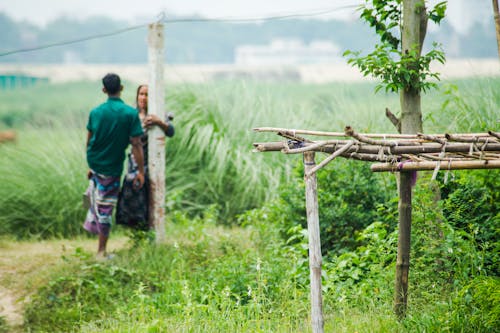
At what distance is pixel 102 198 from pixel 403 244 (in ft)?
10.2

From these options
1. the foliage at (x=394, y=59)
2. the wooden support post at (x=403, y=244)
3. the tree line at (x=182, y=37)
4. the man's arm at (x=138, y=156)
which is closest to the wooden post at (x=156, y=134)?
the man's arm at (x=138, y=156)

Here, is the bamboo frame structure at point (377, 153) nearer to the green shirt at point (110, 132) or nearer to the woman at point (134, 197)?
the green shirt at point (110, 132)

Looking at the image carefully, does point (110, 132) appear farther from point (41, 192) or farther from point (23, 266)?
point (41, 192)

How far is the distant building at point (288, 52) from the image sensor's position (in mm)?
55188

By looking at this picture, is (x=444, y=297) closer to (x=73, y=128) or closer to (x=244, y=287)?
(x=244, y=287)

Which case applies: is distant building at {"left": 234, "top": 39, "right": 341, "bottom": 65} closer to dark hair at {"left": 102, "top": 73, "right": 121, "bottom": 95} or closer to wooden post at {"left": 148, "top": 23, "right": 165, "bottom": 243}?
wooden post at {"left": 148, "top": 23, "right": 165, "bottom": 243}

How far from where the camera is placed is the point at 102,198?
19.9 feet

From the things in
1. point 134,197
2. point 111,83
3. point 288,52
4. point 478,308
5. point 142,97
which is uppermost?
point 288,52

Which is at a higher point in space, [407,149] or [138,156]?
[407,149]

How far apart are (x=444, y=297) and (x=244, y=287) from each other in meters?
1.59

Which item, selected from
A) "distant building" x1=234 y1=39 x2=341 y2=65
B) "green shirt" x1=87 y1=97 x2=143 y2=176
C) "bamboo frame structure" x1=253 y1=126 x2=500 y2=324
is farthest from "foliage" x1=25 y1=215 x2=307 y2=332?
"distant building" x1=234 y1=39 x2=341 y2=65

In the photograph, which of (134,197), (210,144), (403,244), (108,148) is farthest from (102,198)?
(403,244)

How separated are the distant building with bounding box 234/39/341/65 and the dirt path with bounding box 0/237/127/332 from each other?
47.3m

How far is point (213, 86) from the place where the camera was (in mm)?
9523
